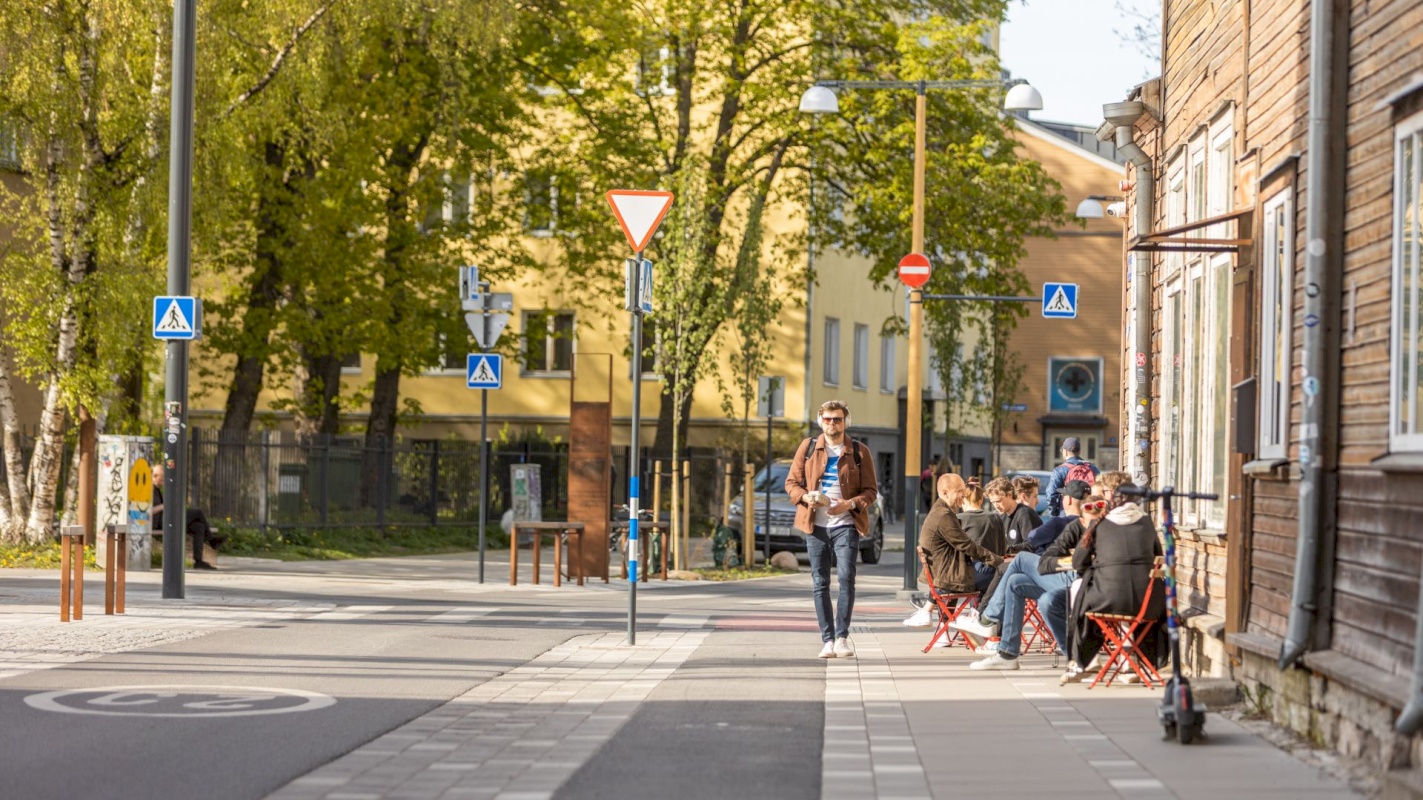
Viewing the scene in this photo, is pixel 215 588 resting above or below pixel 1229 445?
below

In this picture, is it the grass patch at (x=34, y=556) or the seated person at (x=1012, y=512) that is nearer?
the seated person at (x=1012, y=512)

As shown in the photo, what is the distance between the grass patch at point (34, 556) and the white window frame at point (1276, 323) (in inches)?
597

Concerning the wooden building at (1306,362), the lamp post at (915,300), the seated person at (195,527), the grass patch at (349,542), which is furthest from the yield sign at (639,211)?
the grass patch at (349,542)

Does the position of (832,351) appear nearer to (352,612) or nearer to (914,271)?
(914,271)

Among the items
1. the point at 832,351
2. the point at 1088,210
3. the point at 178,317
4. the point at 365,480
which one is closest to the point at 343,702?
the point at 178,317

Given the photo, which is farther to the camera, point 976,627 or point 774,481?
point 774,481

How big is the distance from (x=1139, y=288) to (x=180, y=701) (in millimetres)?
10252

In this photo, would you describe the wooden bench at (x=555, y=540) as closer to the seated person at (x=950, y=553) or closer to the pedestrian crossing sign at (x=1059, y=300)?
the pedestrian crossing sign at (x=1059, y=300)

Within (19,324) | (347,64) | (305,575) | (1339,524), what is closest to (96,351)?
(19,324)

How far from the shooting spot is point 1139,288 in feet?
60.3

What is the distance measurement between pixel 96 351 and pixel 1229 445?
614 inches

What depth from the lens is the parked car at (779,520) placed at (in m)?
Answer: 32.1

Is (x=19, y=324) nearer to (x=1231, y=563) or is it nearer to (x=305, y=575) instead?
(x=305, y=575)

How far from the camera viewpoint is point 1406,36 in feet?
29.5
